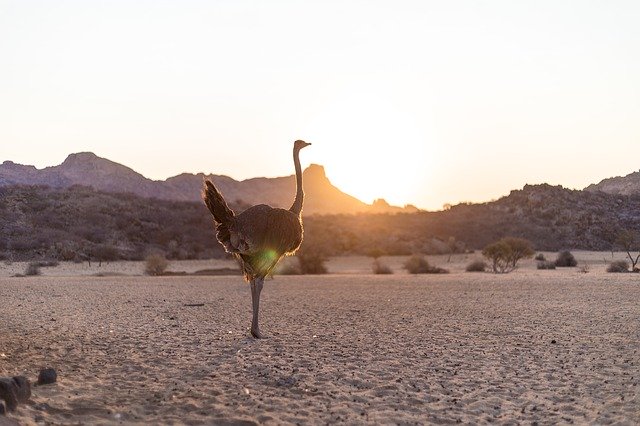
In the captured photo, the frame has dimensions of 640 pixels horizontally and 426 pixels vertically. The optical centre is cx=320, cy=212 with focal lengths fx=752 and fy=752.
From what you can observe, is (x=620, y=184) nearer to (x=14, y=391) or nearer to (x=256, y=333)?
(x=256, y=333)

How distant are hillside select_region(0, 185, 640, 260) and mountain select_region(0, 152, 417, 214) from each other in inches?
791

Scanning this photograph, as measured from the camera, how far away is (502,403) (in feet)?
26.9

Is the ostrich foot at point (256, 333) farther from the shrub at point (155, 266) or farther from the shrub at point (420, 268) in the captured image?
the shrub at point (420, 268)

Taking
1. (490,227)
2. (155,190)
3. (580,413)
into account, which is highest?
(155,190)

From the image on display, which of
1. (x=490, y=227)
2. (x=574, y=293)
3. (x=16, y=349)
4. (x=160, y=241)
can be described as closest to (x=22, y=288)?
(x=16, y=349)

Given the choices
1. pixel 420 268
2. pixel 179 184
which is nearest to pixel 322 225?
pixel 420 268

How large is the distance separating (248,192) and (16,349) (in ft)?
436

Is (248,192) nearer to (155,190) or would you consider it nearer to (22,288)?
(155,190)

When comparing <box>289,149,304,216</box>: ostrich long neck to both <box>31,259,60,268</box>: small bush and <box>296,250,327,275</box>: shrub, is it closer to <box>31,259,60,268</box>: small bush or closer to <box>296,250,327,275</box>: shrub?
<box>296,250,327,275</box>: shrub

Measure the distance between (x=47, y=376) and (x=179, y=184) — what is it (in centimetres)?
12408

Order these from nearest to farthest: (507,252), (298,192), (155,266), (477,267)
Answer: (298,192) → (155,266) → (507,252) → (477,267)

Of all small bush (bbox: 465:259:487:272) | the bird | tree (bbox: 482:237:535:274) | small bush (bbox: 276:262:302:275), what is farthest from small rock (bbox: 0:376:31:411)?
small bush (bbox: 465:259:487:272)

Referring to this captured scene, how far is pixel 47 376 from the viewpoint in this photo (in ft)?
29.3

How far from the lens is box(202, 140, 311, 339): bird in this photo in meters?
13.0
